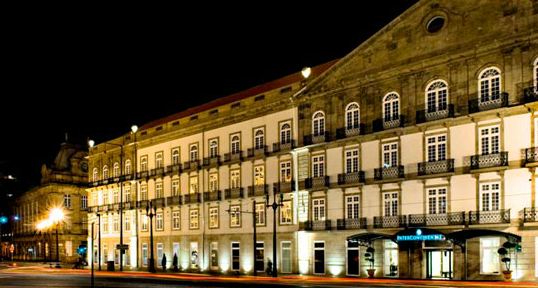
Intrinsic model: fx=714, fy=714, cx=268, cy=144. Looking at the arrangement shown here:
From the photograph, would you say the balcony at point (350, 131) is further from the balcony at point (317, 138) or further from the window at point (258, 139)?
the window at point (258, 139)

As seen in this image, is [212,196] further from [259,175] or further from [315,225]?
[315,225]

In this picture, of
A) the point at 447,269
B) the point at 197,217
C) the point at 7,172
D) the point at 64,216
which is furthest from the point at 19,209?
the point at 447,269

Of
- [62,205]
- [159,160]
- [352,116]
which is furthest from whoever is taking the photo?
[62,205]

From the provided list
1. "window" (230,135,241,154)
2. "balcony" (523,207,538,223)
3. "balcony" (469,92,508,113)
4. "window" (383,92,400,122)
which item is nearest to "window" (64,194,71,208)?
"window" (230,135,241,154)

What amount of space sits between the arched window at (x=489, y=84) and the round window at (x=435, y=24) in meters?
4.88

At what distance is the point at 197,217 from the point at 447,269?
3015 cm

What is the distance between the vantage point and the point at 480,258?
44.5m

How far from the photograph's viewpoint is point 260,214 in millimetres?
62062

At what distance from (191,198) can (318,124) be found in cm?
1912

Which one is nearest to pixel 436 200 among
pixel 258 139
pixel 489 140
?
pixel 489 140

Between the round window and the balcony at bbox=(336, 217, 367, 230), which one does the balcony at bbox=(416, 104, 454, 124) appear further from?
the balcony at bbox=(336, 217, 367, 230)

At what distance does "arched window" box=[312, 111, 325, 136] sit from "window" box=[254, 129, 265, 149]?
6.71 m

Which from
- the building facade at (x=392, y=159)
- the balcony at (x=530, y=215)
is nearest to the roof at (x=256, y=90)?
the building facade at (x=392, y=159)

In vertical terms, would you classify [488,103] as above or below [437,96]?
below
